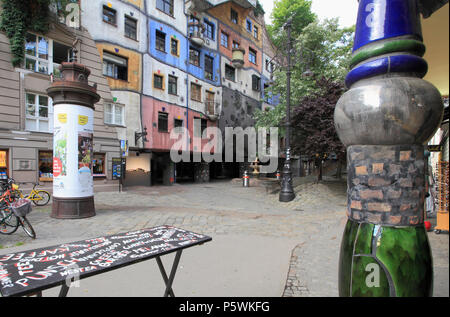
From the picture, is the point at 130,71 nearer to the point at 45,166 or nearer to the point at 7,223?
the point at 45,166

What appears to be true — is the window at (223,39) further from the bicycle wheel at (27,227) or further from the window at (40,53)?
the bicycle wheel at (27,227)

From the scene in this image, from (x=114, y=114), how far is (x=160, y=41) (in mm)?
6940

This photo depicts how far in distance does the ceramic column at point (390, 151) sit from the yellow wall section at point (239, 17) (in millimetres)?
24812

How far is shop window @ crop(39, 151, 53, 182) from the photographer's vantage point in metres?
12.8

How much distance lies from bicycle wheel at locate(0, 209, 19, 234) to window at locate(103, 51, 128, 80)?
11686mm

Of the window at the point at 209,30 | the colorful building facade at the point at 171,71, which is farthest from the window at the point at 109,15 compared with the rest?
the window at the point at 209,30

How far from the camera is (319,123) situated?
11.7 metres

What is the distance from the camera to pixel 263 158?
2711cm

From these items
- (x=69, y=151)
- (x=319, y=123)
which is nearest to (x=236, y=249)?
(x=69, y=151)

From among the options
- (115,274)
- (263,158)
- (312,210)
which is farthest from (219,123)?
(115,274)

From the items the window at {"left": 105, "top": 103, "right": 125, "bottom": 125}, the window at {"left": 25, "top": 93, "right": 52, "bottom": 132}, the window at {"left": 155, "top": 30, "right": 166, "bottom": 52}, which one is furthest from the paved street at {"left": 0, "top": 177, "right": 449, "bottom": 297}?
the window at {"left": 155, "top": 30, "right": 166, "bottom": 52}

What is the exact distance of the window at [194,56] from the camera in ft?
69.7
